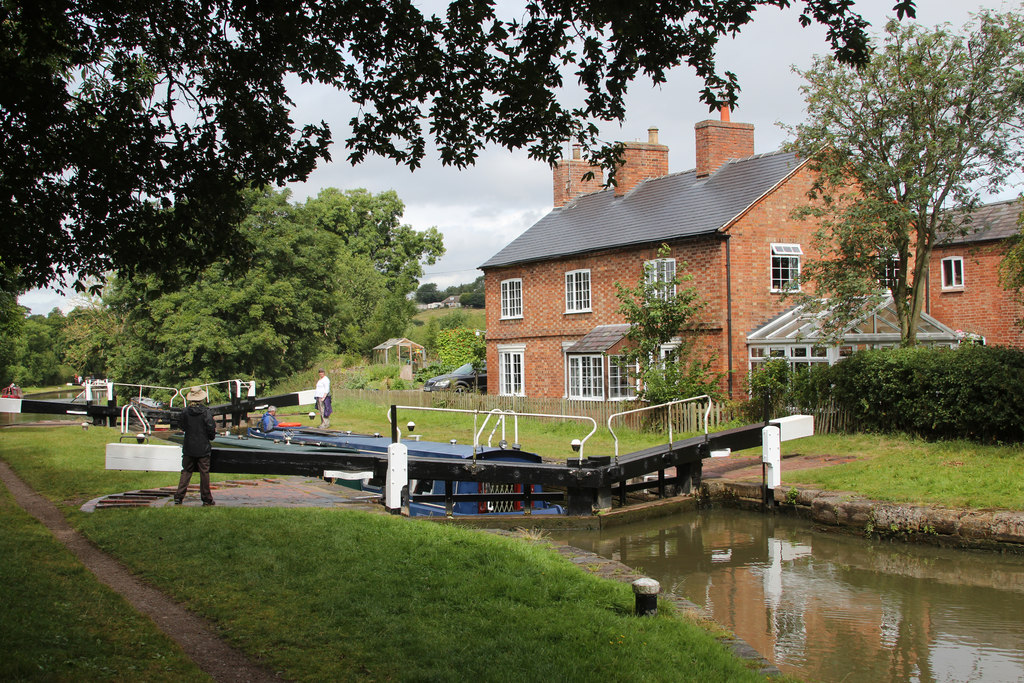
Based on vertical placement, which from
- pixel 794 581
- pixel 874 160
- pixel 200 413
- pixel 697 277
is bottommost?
pixel 794 581

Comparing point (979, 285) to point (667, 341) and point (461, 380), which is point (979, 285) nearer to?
point (667, 341)

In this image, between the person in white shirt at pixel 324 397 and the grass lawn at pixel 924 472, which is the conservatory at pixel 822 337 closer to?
the grass lawn at pixel 924 472

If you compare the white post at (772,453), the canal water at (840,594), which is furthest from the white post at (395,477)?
the white post at (772,453)

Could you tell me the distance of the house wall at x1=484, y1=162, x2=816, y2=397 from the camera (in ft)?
77.7

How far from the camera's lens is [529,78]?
7633 millimetres

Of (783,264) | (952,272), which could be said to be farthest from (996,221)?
(783,264)

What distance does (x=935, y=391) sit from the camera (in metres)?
16.8

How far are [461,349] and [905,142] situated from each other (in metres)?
26.4

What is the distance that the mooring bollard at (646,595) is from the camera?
6570 millimetres

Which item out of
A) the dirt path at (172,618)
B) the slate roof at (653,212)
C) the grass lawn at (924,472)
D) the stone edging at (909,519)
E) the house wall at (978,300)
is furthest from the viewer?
the house wall at (978,300)

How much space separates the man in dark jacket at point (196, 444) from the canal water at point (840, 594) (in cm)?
520

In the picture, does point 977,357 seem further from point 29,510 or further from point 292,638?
point 29,510

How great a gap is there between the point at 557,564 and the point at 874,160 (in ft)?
48.7

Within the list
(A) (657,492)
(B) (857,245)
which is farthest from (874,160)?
(A) (657,492)
